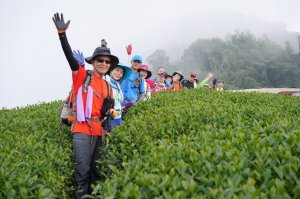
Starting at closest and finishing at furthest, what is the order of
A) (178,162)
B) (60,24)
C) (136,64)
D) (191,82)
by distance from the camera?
(178,162) → (60,24) → (136,64) → (191,82)

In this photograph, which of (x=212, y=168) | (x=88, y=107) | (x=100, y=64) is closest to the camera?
(x=212, y=168)

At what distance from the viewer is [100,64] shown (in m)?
5.24

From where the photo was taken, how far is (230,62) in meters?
71.0

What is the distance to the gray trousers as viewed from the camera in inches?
185

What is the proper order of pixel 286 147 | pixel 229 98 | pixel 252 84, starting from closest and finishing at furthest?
pixel 286 147
pixel 229 98
pixel 252 84

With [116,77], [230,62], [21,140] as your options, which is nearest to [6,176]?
[21,140]

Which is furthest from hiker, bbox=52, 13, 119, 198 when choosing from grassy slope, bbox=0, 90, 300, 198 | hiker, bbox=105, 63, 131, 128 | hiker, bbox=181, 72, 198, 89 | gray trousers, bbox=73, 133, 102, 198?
hiker, bbox=181, 72, 198, 89

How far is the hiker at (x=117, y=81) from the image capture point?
608 cm

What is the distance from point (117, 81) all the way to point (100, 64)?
5.05 feet

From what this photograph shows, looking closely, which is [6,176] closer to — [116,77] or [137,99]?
[116,77]

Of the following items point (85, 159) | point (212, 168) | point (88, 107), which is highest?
point (88, 107)

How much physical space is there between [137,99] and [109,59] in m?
2.49

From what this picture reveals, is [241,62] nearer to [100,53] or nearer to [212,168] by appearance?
[100,53]

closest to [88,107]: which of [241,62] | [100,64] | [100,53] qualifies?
[100,64]
